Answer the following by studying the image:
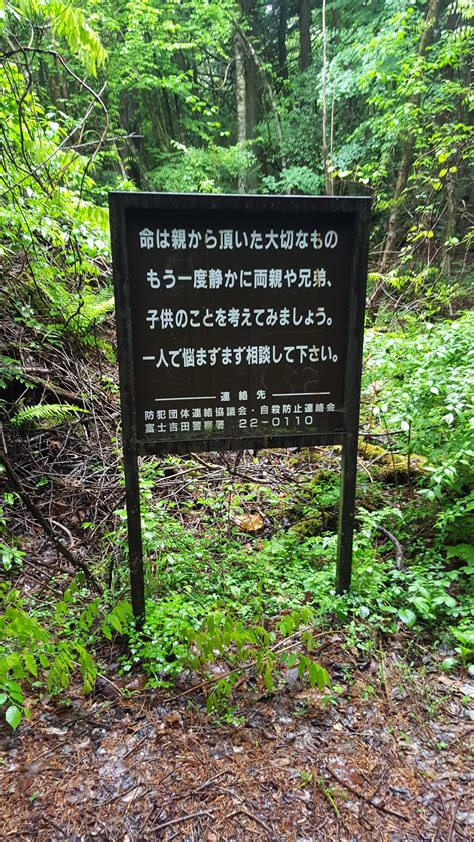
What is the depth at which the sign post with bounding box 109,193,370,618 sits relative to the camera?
2590 mm

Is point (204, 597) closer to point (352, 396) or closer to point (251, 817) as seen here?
point (251, 817)

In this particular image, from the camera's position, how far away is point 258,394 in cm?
288

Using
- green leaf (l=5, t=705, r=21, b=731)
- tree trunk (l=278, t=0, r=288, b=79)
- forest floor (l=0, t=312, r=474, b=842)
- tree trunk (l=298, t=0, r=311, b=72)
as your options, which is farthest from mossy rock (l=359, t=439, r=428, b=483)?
tree trunk (l=278, t=0, r=288, b=79)

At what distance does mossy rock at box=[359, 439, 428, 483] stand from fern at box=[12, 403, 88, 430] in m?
3.33

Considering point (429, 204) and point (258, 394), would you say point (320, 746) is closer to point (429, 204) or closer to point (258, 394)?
point (258, 394)

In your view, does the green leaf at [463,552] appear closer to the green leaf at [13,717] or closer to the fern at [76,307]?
the green leaf at [13,717]

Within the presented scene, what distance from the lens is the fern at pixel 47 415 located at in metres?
4.54

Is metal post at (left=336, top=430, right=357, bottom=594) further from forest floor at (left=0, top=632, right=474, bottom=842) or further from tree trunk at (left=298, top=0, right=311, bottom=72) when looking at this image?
tree trunk at (left=298, top=0, right=311, bottom=72)

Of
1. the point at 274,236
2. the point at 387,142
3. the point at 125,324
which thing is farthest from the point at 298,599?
the point at 387,142

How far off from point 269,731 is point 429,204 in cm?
1077

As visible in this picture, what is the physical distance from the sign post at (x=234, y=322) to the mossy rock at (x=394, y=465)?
190cm

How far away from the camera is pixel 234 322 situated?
2756 mm

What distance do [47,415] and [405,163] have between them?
31.9ft

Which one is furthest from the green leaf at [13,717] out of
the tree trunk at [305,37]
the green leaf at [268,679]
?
the tree trunk at [305,37]
